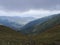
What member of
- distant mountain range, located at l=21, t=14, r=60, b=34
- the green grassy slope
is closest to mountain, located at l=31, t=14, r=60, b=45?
the green grassy slope

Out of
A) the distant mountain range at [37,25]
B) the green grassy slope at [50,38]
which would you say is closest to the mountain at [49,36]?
the green grassy slope at [50,38]

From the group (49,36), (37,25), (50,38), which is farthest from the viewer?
(37,25)

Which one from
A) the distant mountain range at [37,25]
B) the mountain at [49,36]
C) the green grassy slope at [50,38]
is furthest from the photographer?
the distant mountain range at [37,25]

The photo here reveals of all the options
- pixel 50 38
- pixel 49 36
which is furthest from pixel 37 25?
pixel 50 38

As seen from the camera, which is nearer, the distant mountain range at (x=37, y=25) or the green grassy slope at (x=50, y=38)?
the green grassy slope at (x=50, y=38)

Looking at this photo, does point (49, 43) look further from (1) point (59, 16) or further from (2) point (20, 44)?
(1) point (59, 16)

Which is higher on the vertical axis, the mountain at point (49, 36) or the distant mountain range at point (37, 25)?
the distant mountain range at point (37, 25)

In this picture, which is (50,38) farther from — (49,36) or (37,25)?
(37,25)

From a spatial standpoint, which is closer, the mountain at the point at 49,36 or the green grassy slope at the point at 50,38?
the mountain at the point at 49,36

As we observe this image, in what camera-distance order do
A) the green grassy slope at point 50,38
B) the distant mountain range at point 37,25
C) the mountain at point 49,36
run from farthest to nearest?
the distant mountain range at point 37,25 → the green grassy slope at point 50,38 → the mountain at point 49,36

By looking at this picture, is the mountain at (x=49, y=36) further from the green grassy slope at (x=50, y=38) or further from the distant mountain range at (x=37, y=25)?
the distant mountain range at (x=37, y=25)

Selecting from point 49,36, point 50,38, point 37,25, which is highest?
point 37,25

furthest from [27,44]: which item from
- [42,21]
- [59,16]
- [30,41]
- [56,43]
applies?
[59,16]

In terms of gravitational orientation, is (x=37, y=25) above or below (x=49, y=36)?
above
